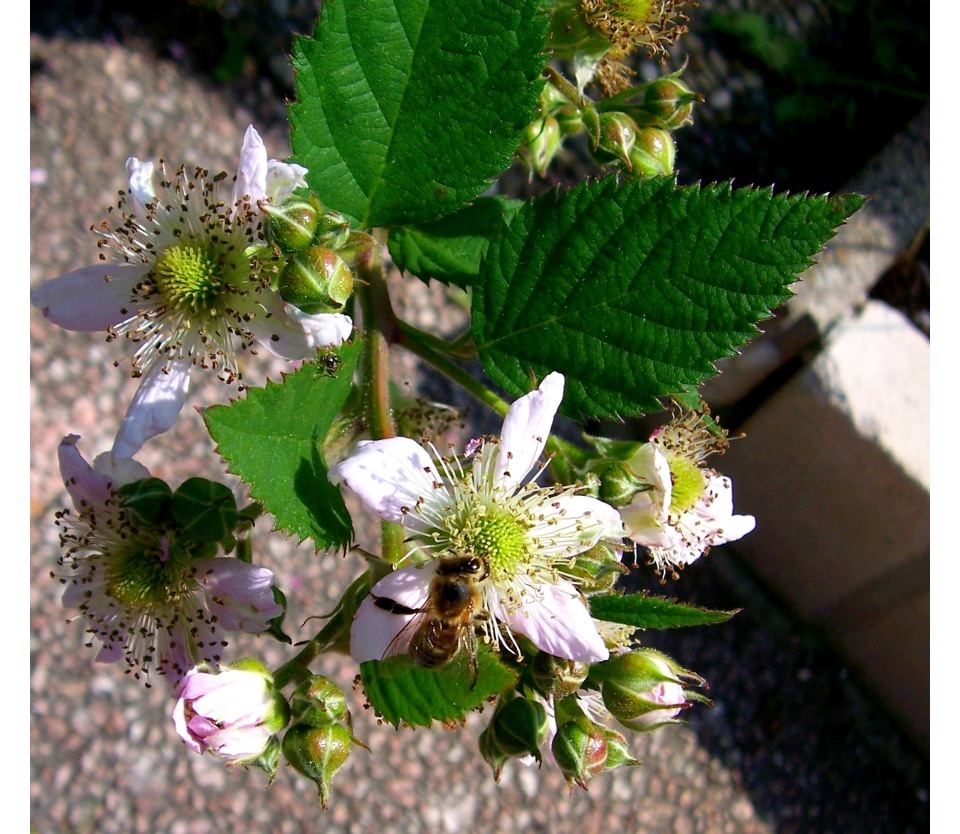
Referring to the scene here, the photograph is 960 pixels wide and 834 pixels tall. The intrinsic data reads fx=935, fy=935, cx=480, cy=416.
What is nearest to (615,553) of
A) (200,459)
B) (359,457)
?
(359,457)

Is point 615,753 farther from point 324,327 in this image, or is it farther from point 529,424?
point 324,327

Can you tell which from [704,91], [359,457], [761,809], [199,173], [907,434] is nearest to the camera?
[359,457]

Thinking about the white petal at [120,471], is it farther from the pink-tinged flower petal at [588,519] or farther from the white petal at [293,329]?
the pink-tinged flower petal at [588,519]

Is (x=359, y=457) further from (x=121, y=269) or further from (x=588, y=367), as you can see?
(x=121, y=269)

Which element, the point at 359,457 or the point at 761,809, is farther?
the point at 761,809

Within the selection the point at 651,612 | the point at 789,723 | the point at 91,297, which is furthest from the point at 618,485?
the point at 789,723

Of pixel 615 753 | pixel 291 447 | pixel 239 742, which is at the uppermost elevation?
pixel 291 447
